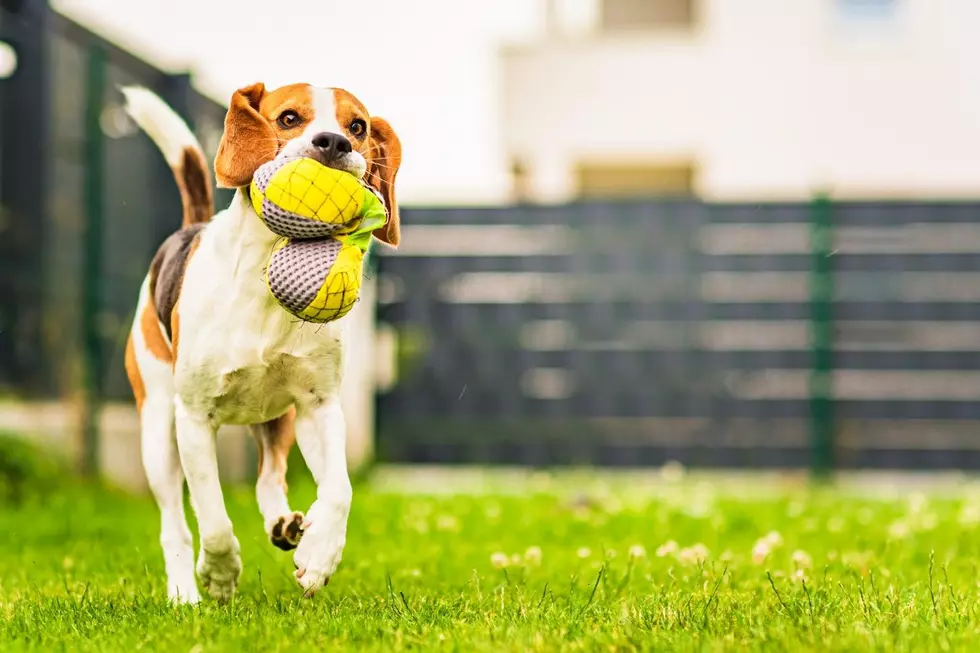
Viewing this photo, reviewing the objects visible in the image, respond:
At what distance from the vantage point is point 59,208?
23.0 feet

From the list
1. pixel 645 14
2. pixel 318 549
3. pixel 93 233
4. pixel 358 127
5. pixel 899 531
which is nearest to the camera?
pixel 318 549

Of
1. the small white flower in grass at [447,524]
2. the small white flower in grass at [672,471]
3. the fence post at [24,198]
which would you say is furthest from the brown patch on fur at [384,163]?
the small white flower in grass at [672,471]

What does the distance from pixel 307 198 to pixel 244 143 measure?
14.1 inches

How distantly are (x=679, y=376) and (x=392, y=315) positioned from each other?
2.05 meters

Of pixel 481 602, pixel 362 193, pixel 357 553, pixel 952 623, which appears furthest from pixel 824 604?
pixel 357 553

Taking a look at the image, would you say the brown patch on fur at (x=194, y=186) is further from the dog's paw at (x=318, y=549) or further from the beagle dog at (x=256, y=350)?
the dog's paw at (x=318, y=549)

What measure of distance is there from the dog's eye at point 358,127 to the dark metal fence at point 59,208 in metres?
3.95

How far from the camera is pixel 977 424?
9.06 m

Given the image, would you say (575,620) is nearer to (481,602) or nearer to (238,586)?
(481,602)

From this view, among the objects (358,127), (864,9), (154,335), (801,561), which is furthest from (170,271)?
(864,9)

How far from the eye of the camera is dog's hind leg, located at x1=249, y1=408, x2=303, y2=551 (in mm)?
3502

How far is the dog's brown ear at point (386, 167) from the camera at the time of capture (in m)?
3.51

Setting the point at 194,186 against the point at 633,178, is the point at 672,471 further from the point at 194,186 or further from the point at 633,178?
the point at 633,178

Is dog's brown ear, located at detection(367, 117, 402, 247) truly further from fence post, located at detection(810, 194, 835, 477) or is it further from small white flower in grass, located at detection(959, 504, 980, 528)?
fence post, located at detection(810, 194, 835, 477)
